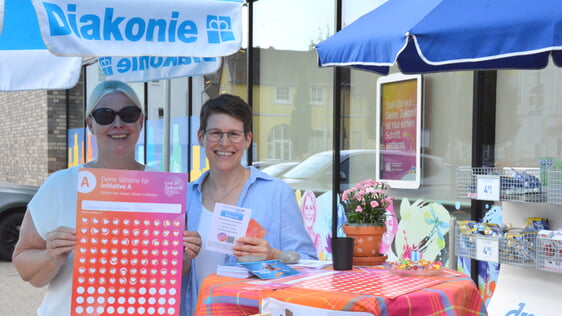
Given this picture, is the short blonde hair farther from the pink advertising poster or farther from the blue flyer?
the blue flyer

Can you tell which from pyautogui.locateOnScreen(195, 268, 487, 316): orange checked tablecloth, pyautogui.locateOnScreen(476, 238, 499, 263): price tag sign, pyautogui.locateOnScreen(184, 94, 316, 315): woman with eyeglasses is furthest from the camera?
pyautogui.locateOnScreen(476, 238, 499, 263): price tag sign

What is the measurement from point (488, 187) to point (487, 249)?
397 millimetres

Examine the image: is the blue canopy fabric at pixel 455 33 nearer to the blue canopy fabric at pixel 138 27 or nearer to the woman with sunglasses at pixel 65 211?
the blue canopy fabric at pixel 138 27

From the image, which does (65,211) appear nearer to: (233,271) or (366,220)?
(233,271)

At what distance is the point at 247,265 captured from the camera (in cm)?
274

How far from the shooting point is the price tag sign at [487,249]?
13.4 ft

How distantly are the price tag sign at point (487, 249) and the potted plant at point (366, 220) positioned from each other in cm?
126

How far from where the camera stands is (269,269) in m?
2.74

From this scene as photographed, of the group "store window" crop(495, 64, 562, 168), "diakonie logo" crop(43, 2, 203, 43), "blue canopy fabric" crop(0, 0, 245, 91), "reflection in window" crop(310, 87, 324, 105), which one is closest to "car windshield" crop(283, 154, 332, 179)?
"reflection in window" crop(310, 87, 324, 105)

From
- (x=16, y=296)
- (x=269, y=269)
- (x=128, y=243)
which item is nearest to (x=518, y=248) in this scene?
(x=269, y=269)

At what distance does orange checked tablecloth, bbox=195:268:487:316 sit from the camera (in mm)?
2330

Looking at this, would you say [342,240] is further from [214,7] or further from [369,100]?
[369,100]

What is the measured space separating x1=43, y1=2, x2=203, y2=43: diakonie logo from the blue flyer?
958 mm

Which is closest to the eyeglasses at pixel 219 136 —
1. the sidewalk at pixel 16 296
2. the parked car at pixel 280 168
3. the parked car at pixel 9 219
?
the sidewalk at pixel 16 296
